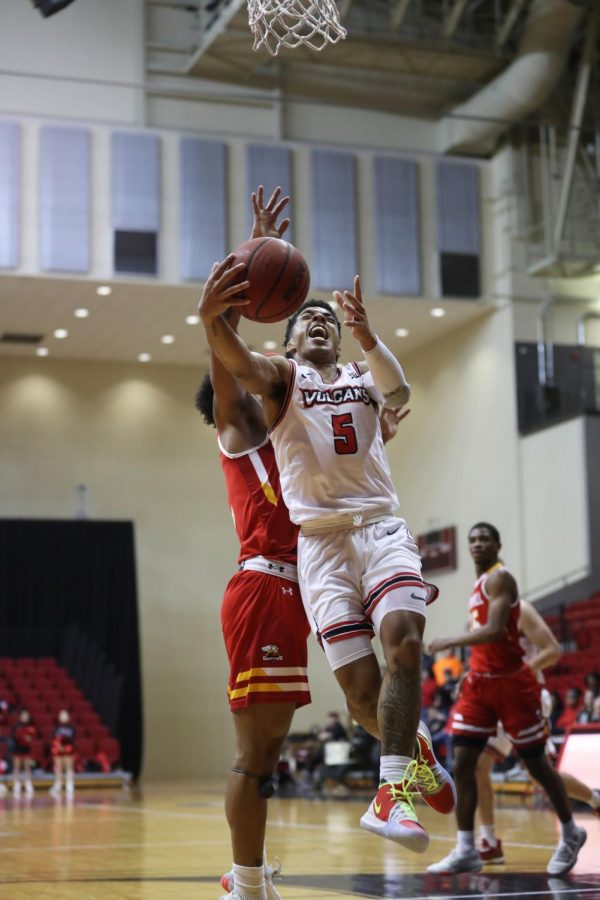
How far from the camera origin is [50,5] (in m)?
16.4

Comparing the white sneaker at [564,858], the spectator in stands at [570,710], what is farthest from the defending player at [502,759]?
the spectator in stands at [570,710]

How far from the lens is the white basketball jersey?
4.75m

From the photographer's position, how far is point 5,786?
20969 millimetres

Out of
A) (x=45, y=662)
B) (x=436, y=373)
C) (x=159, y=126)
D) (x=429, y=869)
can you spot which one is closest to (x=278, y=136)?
(x=159, y=126)

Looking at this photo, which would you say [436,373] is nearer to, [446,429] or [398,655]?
[446,429]

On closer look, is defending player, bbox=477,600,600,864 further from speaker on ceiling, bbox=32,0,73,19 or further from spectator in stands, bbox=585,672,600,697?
speaker on ceiling, bbox=32,0,73,19

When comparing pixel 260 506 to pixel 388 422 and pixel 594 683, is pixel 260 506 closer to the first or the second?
pixel 388 422

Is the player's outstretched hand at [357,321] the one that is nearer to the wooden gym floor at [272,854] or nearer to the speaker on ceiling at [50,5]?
the wooden gym floor at [272,854]

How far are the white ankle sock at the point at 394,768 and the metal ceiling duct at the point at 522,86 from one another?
64.8ft

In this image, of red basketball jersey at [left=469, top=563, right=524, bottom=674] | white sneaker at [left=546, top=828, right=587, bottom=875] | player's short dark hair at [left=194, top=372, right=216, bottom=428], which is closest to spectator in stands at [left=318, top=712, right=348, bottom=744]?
red basketball jersey at [left=469, top=563, right=524, bottom=674]

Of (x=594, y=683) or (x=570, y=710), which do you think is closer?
(x=594, y=683)

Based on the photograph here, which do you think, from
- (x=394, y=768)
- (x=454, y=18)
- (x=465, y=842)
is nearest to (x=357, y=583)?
(x=394, y=768)

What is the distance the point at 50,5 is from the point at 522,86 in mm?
9843

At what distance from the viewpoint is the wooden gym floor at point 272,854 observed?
610 centimetres
